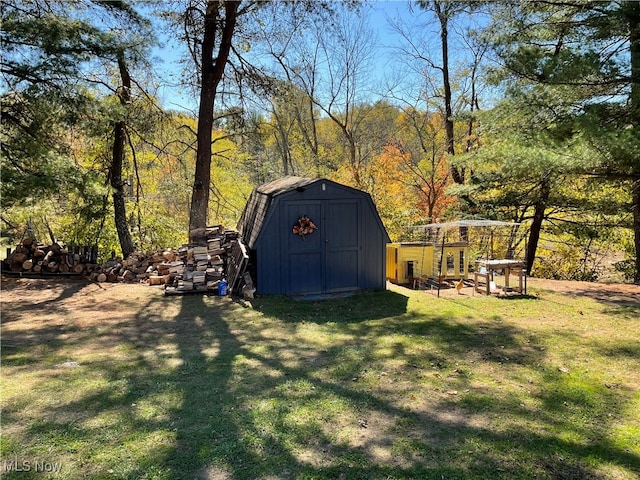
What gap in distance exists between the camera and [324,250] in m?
7.43

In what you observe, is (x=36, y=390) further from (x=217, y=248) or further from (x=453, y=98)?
(x=453, y=98)

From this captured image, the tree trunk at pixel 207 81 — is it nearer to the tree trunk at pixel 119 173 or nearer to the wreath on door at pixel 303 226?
the tree trunk at pixel 119 173

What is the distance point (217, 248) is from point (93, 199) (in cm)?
250

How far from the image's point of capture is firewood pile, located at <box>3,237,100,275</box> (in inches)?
362

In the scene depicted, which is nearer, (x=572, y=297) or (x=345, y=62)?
(x=572, y=297)

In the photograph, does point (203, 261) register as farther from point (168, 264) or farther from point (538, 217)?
point (538, 217)

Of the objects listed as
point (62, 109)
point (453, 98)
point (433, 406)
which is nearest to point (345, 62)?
Result: point (453, 98)

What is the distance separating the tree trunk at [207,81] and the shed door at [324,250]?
3.05m

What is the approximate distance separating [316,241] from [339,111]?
10.4 meters

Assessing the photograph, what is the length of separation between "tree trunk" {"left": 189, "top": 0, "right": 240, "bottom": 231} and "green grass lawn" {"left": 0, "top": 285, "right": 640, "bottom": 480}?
3.64 metres

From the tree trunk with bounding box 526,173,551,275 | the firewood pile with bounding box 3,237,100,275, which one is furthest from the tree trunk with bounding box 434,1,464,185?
the firewood pile with bounding box 3,237,100,275

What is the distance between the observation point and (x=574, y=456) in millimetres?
2506

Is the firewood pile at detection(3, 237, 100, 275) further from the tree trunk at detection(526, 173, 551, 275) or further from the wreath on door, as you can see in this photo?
the tree trunk at detection(526, 173, 551, 275)

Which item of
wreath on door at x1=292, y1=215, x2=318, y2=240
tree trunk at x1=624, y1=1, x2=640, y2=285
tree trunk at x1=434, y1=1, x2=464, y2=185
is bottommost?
wreath on door at x1=292, y1=215, x2=318, y2=240
